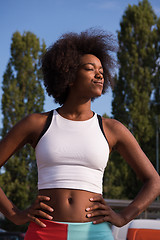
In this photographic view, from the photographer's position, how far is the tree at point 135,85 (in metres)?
34.2

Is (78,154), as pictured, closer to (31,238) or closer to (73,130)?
(73,130)

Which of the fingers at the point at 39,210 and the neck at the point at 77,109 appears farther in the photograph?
the neck at the point at 77,109

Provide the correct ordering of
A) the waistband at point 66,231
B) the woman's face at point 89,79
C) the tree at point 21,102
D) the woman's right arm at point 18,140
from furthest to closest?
the tree at point 21,102, the woman's face at point 89,79, the woman's right arm at point 18,140, the waistband at point 66,231

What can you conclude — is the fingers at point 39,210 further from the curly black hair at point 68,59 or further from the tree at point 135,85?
the tree at point 135,85

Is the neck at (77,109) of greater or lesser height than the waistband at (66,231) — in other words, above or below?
above

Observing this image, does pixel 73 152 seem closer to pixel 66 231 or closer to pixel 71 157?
pixel 71 157

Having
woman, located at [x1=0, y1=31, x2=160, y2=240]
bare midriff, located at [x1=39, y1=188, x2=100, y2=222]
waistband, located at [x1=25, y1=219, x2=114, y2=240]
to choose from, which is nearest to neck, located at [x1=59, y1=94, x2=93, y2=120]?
woman, located at [x1=0, y1=31, x2=160, y2=240]

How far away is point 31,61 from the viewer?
1458 inches

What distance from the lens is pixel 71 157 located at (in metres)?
2.58

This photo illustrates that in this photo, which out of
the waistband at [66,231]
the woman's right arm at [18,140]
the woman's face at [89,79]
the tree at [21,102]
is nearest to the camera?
the waistband at [66,231]

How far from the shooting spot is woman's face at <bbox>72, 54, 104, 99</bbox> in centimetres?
283

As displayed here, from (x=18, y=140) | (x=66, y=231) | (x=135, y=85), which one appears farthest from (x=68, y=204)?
(x=135, y=85)

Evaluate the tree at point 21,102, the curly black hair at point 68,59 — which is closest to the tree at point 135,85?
the tree at point 21,102

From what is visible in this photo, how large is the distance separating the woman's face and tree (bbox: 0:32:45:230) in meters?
31.0
